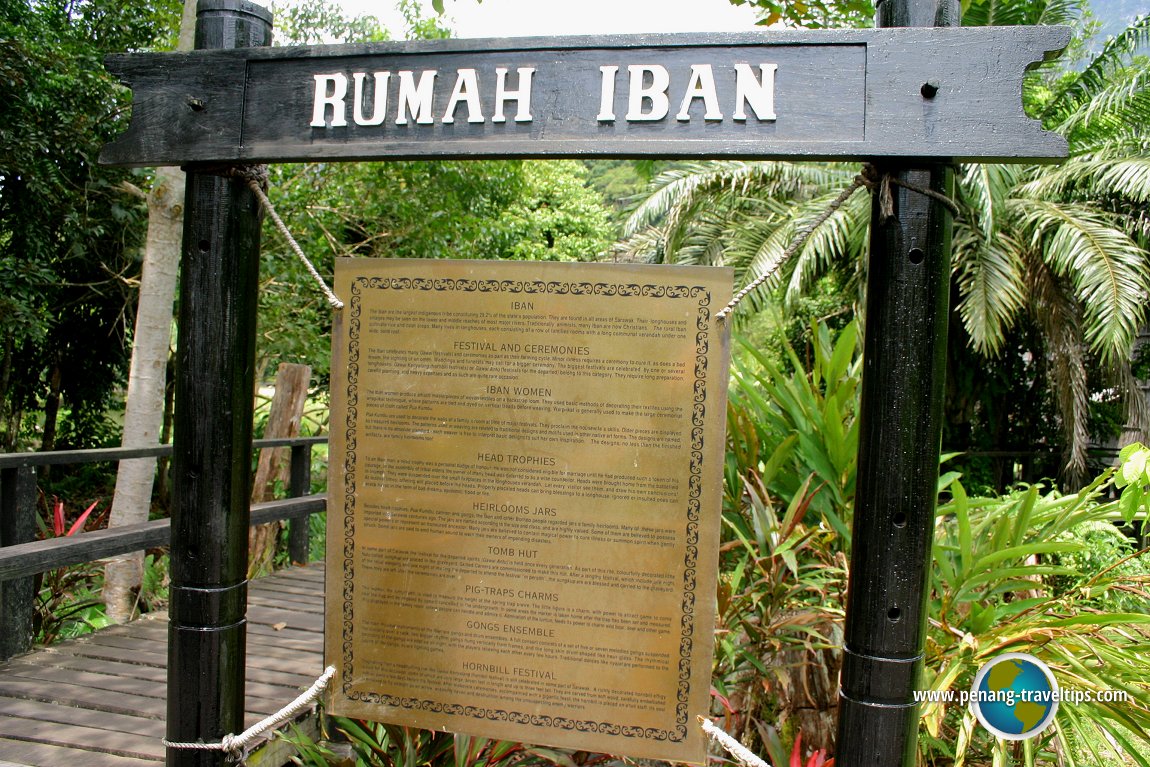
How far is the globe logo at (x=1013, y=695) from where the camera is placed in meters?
2.40

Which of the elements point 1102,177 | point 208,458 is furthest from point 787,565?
point 1102,177

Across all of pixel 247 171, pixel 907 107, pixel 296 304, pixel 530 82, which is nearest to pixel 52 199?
pixel 296 304

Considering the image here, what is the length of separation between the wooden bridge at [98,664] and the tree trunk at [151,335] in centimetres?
127

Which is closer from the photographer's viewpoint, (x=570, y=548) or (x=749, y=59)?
(x=749, y=59)

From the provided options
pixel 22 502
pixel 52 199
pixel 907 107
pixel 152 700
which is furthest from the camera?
pixel 52 199

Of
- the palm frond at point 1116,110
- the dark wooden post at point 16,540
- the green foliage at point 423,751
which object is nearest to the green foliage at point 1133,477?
the green foliage at point 423,751

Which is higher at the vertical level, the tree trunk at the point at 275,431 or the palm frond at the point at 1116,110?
the palm frond at the point at 1116,110

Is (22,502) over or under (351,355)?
under

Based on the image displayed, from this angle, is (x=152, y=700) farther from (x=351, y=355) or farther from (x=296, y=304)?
(x=296, y=304)

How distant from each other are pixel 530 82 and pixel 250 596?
13.4 feet

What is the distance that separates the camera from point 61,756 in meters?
2.99

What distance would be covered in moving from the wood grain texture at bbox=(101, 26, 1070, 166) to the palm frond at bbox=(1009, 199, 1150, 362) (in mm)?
7742

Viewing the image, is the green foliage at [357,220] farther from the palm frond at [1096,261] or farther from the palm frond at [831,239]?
the palm frond at [1096,261]

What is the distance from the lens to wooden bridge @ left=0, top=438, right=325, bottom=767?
10.2ft
